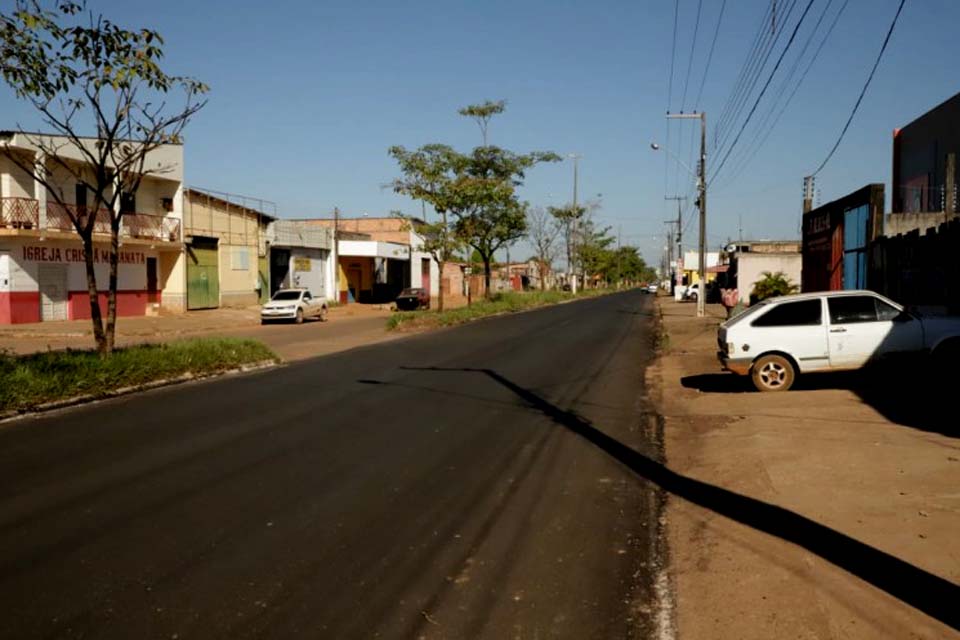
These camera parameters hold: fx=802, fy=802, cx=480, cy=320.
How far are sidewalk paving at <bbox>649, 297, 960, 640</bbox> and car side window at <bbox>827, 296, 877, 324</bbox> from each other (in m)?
1.65

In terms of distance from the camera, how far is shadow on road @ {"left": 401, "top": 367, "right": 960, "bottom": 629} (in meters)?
4.52

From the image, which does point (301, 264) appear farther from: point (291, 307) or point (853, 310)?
point (853, 310)

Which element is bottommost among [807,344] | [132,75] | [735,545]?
[735,545]

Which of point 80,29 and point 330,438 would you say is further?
point 80,29

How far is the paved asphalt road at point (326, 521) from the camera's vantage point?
176 inches

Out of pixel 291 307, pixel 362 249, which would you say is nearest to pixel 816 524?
pixel 291 307

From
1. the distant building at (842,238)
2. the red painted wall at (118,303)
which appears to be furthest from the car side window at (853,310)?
the red painted wall at (118,303)

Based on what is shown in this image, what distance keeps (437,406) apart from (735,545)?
22.2 ft

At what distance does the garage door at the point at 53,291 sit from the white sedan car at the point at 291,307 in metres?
8.09

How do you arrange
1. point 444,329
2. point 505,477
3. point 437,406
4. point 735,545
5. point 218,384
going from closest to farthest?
point 735,545
point 505,477
point 437,406
point 218,384
point 444,329

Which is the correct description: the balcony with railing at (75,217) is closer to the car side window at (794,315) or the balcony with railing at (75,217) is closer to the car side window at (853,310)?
the car side window at (794,315)

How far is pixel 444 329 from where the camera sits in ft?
107

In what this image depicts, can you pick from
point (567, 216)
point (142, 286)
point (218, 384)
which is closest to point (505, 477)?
point (218, 384)

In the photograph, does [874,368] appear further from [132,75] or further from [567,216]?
[567,216]
